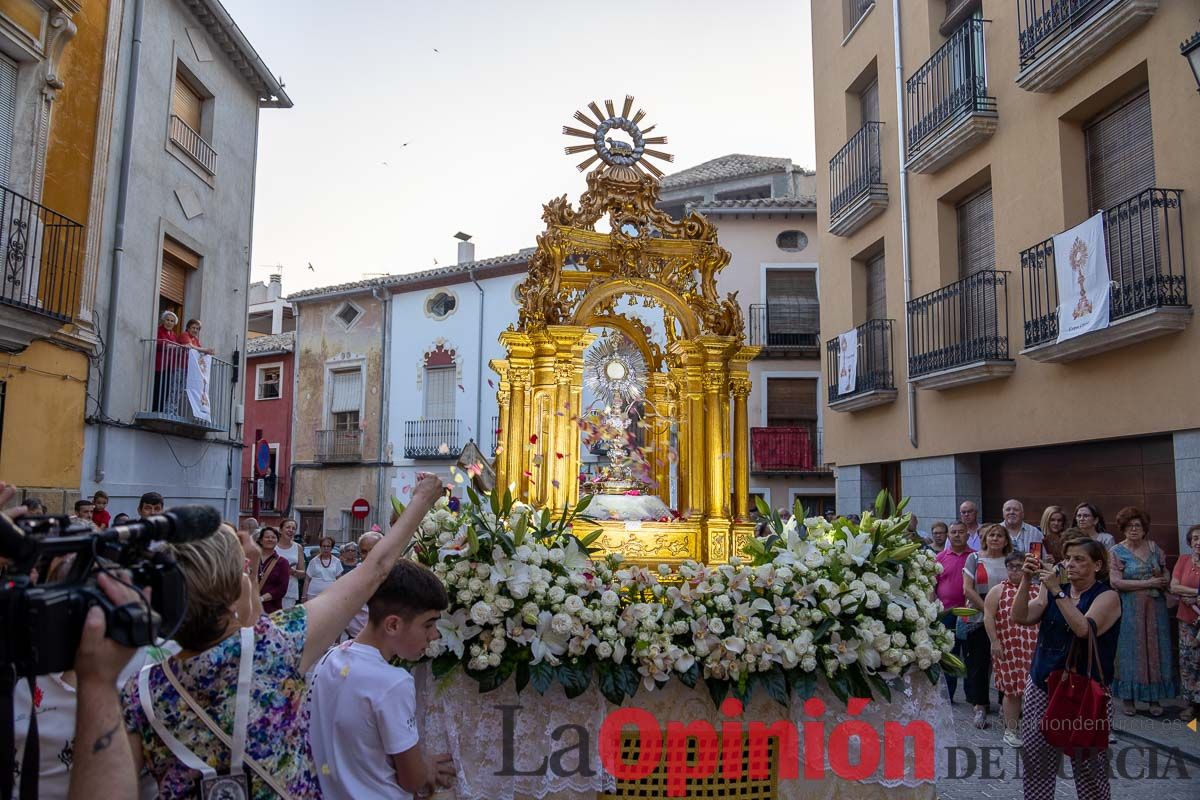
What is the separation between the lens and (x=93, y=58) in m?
9.31

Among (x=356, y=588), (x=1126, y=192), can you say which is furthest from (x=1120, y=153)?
(x=356, y=588)

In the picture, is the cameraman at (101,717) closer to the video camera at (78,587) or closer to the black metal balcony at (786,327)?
the video camera at (78,587)

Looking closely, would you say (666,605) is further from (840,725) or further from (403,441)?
(403,441)

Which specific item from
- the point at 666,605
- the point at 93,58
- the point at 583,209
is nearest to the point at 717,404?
the point at 583,209

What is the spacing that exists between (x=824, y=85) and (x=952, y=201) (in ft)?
14.4

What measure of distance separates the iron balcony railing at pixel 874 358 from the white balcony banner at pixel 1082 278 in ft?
11.8

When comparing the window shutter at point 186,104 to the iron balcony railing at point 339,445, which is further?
the iron balcony railing at point 339,445

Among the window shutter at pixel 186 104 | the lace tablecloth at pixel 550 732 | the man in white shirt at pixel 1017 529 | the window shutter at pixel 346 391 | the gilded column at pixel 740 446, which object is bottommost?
the lace tablecloth at pixel 550 732

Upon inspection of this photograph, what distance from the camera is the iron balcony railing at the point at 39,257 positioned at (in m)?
7.87

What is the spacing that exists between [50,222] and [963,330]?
9.68 meters

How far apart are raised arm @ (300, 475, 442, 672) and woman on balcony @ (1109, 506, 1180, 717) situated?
20.1 ft

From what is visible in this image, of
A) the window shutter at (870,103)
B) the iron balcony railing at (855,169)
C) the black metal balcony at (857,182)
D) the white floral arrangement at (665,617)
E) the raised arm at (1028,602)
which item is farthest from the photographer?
the window shutter at (870,103)

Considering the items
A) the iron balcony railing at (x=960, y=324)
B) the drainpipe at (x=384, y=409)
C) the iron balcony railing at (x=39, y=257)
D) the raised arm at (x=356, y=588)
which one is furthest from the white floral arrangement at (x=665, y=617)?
the drainpipe at (x=384, y=409)

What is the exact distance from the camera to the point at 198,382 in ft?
36.1
